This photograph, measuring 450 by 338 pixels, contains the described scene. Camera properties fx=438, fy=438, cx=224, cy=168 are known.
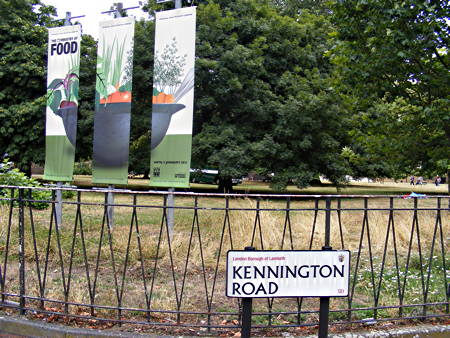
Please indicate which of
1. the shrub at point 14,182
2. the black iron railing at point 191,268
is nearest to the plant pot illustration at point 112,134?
the black iron railing at point 191,268

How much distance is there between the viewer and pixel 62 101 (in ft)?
29.7

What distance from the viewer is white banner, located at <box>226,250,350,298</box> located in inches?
131

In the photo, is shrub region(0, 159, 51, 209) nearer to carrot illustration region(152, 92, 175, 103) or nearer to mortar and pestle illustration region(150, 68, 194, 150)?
mortar and pestle illustration region(150, 68, 194, 150)

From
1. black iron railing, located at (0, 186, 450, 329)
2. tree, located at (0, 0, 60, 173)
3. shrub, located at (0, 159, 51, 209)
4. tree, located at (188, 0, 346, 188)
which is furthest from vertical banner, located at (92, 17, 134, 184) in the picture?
tree, located at (0, 0, 60, 173)

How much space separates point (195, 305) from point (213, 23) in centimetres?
1569

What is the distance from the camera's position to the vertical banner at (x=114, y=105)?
27.6 ft

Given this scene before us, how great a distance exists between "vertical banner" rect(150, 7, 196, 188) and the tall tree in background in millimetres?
2682

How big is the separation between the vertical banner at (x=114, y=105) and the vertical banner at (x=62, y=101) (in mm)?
677

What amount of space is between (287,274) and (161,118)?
4.88 meters

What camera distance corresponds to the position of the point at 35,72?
19312 millimetres

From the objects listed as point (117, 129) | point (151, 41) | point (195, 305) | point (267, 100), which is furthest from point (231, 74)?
point (195, 305)

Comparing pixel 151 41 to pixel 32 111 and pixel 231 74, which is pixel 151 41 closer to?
pixel 231 74

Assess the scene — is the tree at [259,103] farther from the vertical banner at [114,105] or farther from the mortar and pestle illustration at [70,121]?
the mortar and pestle illustration at [70,121]

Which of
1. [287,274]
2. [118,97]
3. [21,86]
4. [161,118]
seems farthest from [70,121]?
[21,86]
